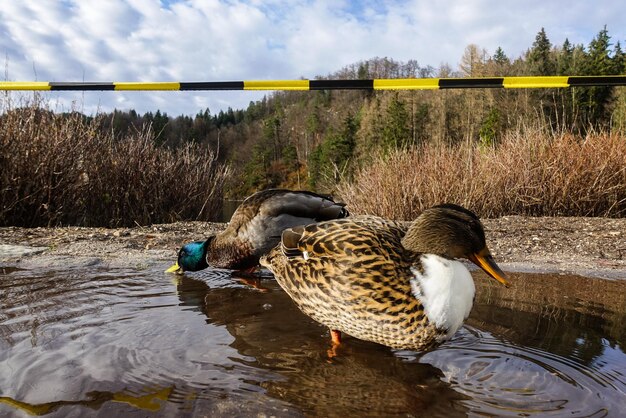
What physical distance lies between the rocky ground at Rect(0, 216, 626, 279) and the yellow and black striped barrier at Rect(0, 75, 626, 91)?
1755mm

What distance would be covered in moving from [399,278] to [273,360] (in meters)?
0.69

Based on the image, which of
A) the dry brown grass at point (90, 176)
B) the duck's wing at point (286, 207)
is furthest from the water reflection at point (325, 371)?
the dry brown grass at point (90, 176)

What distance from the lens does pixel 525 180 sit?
909 centimetres

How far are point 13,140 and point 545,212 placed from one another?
8905 millimetres

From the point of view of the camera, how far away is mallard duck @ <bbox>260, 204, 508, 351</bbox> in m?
2.11

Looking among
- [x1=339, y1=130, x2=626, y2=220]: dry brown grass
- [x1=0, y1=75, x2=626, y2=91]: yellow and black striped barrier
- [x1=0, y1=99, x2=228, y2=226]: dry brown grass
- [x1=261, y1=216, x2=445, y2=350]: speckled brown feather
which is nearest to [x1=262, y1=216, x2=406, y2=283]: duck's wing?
[x1=261, y1=216, x2=445, y2=350]: speckled brown feather

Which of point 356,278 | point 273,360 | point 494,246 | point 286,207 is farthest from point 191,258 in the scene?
point 494,246

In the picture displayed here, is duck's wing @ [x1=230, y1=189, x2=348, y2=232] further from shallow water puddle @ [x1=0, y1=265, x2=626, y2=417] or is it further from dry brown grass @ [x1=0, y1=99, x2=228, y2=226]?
dry brown grass @ [x1=0, y1=99, x2=228, y2=226]

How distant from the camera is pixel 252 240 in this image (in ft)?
14.4

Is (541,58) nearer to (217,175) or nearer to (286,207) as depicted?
(217,175)

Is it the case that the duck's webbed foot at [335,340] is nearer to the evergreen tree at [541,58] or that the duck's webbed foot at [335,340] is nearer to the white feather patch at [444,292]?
the white feather patch at [444,292]

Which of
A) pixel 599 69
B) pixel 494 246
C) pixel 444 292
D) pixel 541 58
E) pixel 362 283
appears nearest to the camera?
pixel 444 292

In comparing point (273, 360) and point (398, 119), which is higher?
point (398, 119)

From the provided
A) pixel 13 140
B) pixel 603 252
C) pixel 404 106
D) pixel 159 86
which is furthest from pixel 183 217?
pixel 404 106
